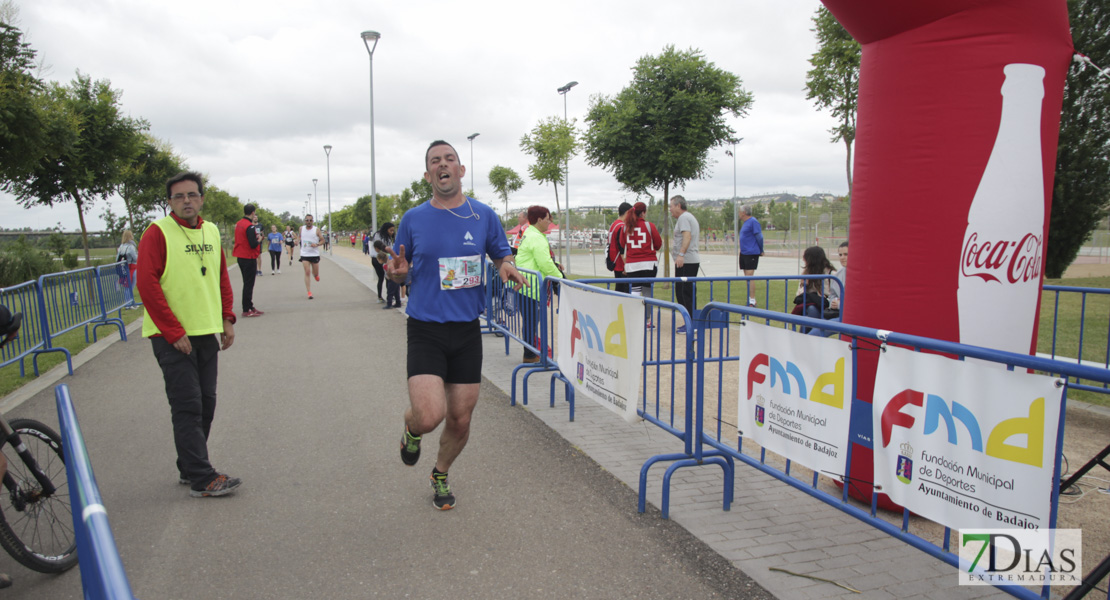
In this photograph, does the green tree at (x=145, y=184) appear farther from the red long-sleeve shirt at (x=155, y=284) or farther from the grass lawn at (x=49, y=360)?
the red long-sleeve shirt at (x=155, y=284)

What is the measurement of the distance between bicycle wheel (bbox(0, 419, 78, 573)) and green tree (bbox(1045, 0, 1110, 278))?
36.8 ft

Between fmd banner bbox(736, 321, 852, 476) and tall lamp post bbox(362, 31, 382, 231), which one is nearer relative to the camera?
fmd banner bbox(736, 321, 852, 476)

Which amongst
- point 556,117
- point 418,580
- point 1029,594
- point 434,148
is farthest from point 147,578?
point 556,117

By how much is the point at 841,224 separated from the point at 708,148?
816 cm

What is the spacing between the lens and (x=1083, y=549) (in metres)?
3.50

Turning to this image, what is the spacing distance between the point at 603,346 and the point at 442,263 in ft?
4.43

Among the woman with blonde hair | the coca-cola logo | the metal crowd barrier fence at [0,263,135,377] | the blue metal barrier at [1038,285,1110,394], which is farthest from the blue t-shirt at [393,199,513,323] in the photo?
the blue metal barrier at [1038,285,1110,394]

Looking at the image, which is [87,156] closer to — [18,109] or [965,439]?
[18,109]

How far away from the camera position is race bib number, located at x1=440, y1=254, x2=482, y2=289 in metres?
3.97

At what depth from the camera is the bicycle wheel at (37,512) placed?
3252 mm

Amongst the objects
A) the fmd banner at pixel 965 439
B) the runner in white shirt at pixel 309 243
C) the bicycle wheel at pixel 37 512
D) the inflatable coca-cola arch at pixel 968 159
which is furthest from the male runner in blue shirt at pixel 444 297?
the runner in white shirt at pixel 309 243

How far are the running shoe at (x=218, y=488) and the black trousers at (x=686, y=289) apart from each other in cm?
443

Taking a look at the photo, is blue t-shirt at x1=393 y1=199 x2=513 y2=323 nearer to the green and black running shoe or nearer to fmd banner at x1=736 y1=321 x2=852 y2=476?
the green and black running shoe

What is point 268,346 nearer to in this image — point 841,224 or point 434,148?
point 434,148
